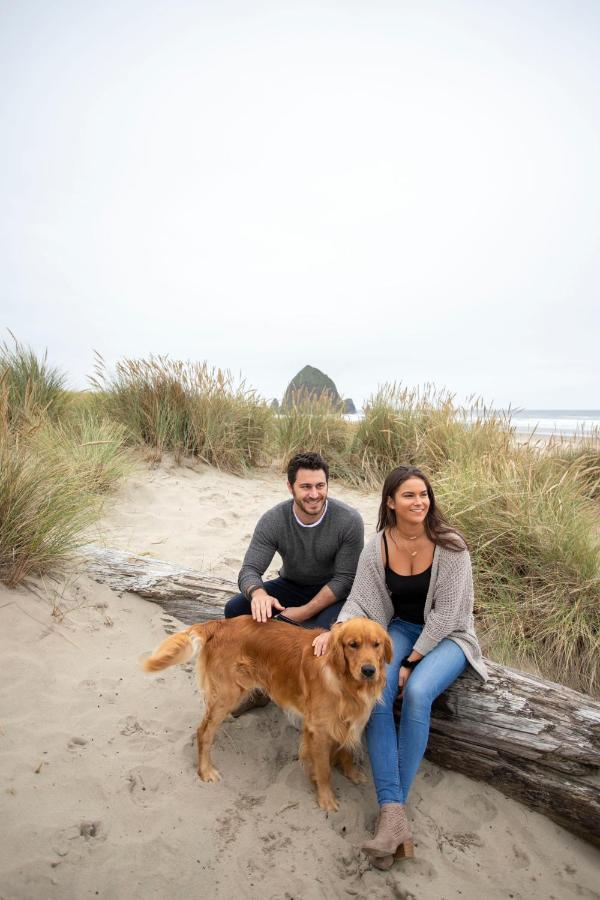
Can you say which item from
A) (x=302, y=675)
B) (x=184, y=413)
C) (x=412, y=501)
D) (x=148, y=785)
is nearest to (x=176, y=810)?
(x=148, y=785)

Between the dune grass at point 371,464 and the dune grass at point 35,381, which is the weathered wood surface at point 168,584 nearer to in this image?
the dune grass at point 371,464

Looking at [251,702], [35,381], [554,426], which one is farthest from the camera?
[554,426]

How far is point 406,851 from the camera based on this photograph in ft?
7.58

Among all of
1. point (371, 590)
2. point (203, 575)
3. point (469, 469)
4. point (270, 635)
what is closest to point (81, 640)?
point (203, 575)

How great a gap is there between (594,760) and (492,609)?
1.55m

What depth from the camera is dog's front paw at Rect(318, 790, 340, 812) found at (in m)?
2.58

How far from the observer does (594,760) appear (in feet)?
7.86

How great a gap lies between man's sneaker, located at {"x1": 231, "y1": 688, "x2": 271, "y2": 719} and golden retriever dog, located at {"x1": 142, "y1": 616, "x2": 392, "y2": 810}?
1.41 ft

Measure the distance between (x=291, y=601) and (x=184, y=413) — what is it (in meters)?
5.15

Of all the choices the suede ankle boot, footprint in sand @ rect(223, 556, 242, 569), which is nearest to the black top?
the suede ankle boot

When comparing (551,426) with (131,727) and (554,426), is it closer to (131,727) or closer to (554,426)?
(554,426)

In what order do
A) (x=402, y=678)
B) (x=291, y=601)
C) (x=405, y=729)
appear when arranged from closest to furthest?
(x=405, y=729) < (x=402, y=678) < (x=291, y=601)

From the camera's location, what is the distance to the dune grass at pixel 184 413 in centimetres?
806

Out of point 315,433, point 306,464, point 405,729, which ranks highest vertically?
point 315,433
